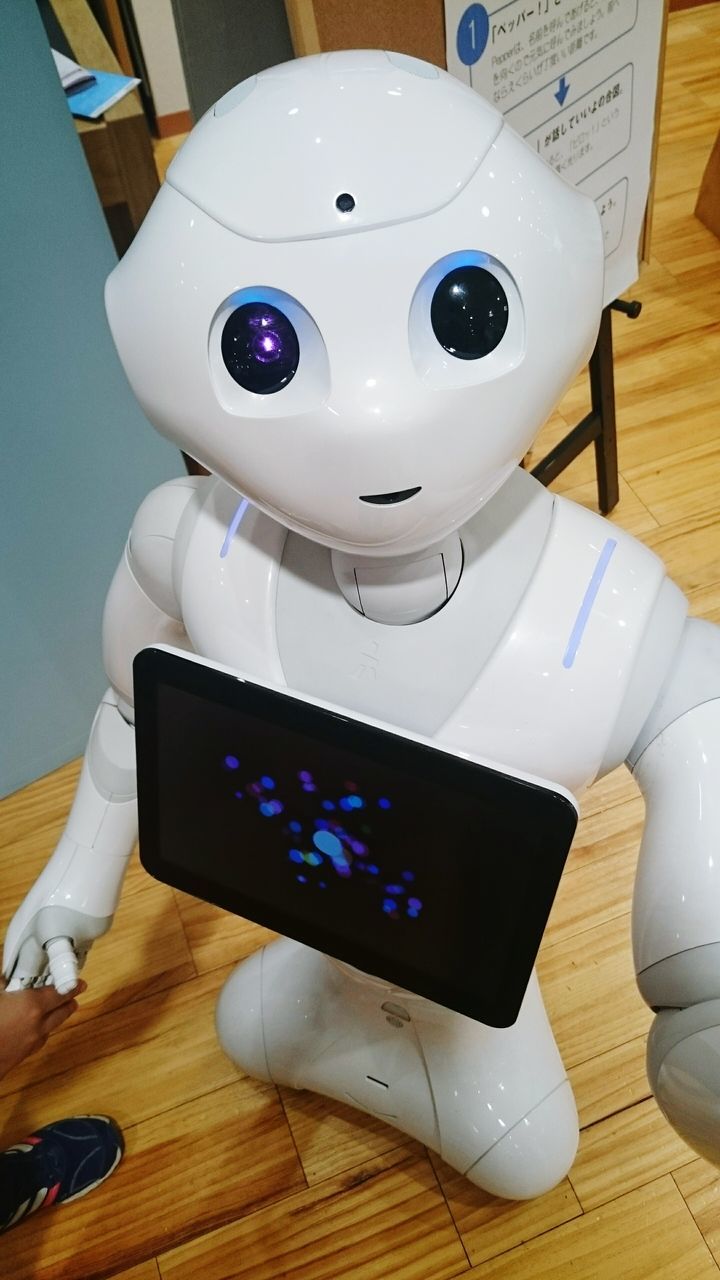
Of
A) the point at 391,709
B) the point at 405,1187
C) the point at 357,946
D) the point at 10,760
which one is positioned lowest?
the point at 405,1187

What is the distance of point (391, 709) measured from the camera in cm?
74

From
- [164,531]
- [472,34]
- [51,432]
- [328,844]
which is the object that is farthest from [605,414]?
[328,844]

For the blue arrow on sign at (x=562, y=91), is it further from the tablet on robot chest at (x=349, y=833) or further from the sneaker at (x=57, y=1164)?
the sneaker at (x=57, y=1164)

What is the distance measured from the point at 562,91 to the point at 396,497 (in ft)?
2.55

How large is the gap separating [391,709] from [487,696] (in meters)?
0.07

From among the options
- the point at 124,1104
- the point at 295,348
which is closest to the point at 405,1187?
the point at 124,1104

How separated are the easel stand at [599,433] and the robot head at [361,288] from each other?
96cm

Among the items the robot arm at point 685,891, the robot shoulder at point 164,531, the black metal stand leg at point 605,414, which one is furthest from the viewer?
the black metal stand leg at point 605,414

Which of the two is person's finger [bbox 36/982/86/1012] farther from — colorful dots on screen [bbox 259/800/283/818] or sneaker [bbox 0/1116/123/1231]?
colorful dots on screen [bbox 259/800/283/818]

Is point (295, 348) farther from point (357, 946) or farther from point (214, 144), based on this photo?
point (357, 946)

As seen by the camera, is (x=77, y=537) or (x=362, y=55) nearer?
(x=362, y=55)

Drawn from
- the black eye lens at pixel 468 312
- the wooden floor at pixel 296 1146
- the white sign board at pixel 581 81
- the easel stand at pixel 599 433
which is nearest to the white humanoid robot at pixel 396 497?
the black eye lens at pixel 468 312

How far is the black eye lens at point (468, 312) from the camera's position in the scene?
1.85 feet

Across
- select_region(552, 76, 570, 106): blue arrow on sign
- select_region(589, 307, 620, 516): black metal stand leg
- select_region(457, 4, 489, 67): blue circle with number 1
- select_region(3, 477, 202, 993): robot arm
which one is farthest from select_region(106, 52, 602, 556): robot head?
select_region(589, 307, 620, 516): black metal stand leg
